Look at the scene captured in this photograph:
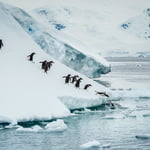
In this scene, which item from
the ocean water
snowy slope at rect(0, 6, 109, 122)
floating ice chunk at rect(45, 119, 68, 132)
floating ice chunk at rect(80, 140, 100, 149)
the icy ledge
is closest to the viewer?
floating ice chunk at rect(80, 140, 100, 149)

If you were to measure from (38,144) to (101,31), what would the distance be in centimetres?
18307

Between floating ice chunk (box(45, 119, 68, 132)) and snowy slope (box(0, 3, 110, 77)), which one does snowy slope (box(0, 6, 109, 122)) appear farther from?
snowy slope (box(0, 3, 110, 77))

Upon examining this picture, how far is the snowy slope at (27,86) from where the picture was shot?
1967cm

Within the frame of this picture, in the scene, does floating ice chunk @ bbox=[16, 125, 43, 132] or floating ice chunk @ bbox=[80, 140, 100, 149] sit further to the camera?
floating ice chunk @ bbox=[16, 125, 43, 132]

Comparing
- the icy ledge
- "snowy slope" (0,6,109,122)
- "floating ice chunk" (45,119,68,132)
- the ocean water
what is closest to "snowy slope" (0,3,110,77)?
"snowy slope" (0,6,109,122)

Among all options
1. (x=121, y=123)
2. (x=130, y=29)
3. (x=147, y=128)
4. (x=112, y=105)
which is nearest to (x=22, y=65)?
(x=112, y=105)

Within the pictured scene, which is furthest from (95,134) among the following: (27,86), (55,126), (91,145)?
(27,86)

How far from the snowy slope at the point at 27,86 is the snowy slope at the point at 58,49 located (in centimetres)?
386

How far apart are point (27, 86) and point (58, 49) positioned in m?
12.1

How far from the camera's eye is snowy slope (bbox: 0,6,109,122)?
1967cm

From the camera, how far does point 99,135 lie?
17.8 meters

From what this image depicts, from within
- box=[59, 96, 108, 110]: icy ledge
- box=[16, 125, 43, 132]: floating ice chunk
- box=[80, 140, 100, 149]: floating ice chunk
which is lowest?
box=[80, 140, 100, 149]: floating ice chunk

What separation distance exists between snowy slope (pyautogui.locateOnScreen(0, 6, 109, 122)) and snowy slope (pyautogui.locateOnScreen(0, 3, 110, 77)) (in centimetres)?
386

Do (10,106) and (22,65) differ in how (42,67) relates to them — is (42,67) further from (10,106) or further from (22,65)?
(10,106)
